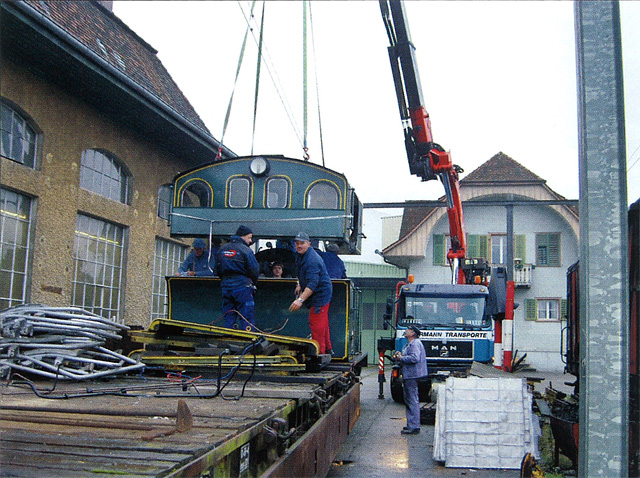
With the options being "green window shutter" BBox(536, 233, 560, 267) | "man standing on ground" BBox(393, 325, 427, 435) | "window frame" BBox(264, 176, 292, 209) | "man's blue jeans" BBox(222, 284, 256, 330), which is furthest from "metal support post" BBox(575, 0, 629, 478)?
"green window shutter" BBox(536, 233, 560, 267)

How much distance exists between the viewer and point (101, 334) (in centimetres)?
597

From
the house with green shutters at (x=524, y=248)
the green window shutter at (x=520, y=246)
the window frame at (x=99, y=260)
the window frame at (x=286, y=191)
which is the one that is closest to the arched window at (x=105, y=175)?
the window frame at (x=99, y=260)

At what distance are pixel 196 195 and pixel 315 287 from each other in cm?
225

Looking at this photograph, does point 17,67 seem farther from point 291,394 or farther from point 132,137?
point 291,394

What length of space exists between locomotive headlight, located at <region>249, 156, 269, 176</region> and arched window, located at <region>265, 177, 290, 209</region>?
14 centimetres

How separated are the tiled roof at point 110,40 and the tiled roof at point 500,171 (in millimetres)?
19182

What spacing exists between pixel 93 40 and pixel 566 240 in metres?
24.5

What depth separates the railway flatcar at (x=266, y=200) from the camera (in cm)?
794

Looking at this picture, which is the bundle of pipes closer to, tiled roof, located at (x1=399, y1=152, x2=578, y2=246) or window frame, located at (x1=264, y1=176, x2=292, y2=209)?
window frame, located at (x1=264, y1=176, x2=292, y2=209)

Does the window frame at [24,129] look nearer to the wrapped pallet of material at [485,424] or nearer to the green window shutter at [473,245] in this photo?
the wrapped pallet of material at [485,424]

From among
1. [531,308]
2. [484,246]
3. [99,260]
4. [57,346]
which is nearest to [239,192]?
[57,346]

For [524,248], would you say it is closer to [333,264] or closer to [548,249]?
[548,249]

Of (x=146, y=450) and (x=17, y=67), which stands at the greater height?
(x=17, y=67)

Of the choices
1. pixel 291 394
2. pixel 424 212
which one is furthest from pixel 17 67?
pixel 424 212
